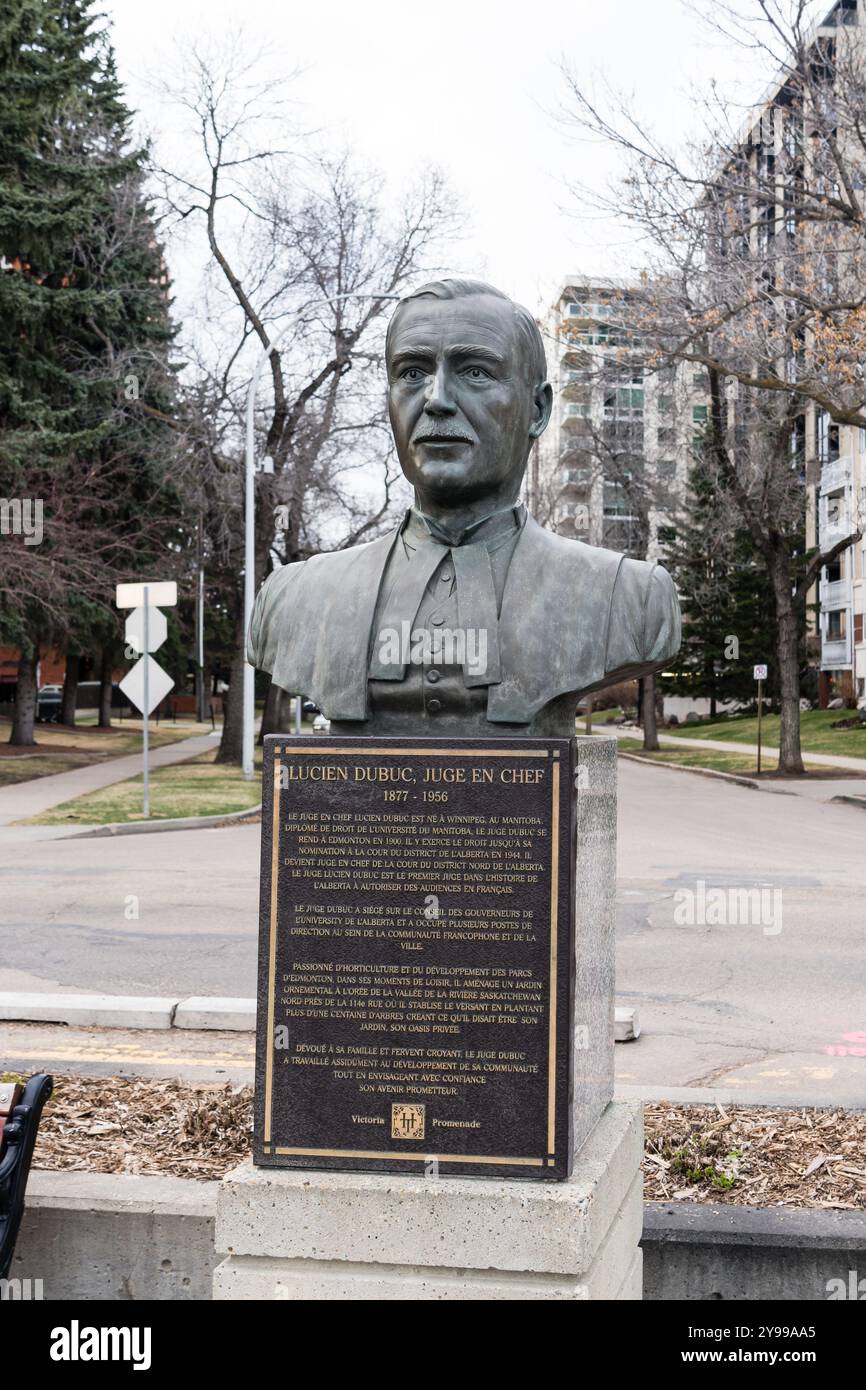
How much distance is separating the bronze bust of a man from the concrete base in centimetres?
131

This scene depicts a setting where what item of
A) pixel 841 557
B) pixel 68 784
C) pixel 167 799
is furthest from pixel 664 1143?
pixel 841 557

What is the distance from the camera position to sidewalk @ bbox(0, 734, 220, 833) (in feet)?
68.9

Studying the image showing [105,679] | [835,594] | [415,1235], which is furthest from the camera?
[835,594]

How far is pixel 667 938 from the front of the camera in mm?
10602

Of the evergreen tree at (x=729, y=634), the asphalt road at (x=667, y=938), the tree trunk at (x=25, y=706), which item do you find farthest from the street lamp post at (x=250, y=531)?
the evergreen tree at (x=729, y=634)

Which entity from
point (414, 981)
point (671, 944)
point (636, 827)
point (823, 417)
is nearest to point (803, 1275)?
point (414, 981)

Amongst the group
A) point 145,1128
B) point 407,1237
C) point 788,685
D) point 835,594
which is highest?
point 835,594

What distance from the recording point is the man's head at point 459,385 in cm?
400

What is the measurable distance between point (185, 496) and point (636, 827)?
16406 mm

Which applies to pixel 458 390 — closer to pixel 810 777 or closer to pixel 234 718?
pixel 810 777

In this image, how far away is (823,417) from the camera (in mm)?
55125

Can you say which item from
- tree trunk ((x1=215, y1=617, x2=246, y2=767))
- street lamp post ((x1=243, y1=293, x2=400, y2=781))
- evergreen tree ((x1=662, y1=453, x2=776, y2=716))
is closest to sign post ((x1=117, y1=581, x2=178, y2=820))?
street lamp post ((x1=243, y1=293, x2=400, y2=781))

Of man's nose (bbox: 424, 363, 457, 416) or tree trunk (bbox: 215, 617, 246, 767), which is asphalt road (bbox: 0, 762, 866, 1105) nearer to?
man's nose (bbox: 424, 363, 457, 416)

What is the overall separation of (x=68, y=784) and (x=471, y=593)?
76.0 feet
